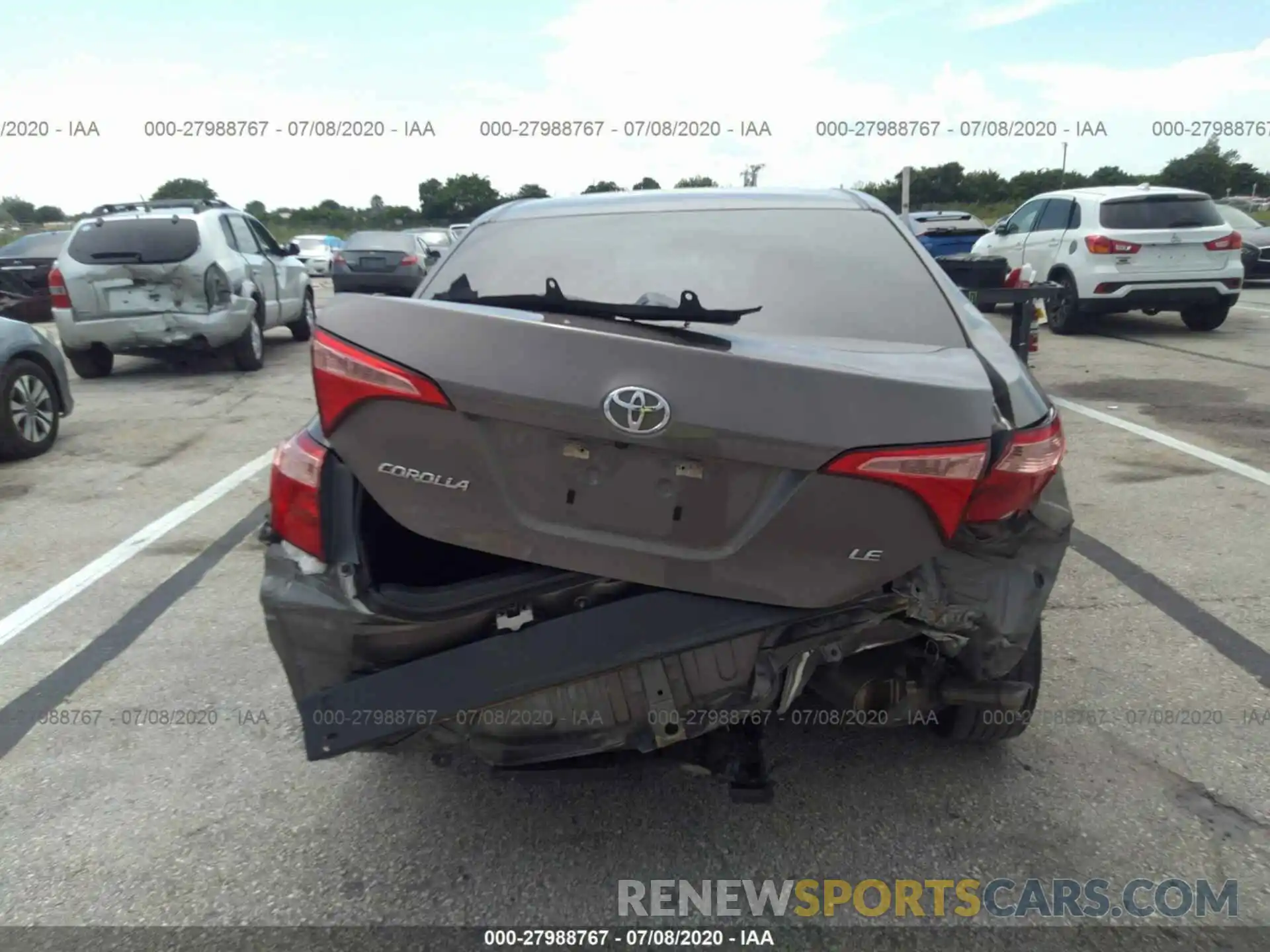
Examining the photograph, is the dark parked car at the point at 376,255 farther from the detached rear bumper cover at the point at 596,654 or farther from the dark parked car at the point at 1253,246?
the detached rear bumper cover at the point at 596,654

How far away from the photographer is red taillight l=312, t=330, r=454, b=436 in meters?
2.17

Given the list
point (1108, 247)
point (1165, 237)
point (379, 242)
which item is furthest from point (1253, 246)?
point (379, 242)

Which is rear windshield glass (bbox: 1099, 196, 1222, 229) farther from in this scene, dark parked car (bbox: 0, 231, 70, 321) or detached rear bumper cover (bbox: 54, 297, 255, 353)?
dark parked car (bbox: 0, 231, 70, 321)

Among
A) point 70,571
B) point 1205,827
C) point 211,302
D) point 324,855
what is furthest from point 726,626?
point 211,302

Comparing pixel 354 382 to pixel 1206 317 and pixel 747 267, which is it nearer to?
pixel 747 267

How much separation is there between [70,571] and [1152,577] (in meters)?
5.10

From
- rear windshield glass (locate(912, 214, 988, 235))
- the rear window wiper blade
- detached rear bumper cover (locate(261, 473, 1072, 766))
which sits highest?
rear windshield glass (locate(912, 214, 988, 235))

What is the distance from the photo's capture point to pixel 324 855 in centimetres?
275

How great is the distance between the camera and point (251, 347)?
11258 mm

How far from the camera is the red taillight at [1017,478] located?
7.59 feet

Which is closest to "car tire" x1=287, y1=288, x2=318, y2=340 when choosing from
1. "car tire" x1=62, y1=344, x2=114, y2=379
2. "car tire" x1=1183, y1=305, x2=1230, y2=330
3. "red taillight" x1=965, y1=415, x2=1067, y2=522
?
"car tire" x1=62, y1=344, x2=114, y2=379

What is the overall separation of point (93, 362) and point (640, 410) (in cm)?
1092

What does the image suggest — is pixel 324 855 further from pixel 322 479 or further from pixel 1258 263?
pixel 1258 263

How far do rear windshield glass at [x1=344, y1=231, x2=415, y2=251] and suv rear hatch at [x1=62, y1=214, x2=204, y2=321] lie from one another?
25.3 feet
